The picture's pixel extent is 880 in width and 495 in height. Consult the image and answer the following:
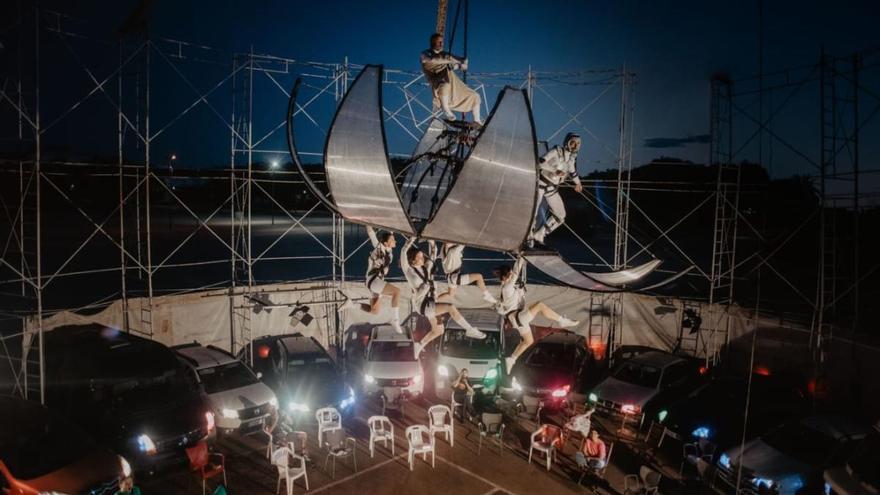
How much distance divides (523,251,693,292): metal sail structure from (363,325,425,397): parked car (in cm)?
704

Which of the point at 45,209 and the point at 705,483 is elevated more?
the point at 45,209

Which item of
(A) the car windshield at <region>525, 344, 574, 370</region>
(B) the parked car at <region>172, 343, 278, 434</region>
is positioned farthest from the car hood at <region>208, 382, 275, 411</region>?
(A) the car windshield at <region>525, 344, 574, 370</region>

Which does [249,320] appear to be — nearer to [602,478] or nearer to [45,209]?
[602,478]

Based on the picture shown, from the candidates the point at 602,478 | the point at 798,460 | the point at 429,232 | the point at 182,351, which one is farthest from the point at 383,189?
the point at 182,351

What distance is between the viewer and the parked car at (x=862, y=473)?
20.1 ft

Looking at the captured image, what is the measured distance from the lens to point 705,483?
752 cm

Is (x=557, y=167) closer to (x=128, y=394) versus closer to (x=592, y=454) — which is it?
(x=592, y=454)

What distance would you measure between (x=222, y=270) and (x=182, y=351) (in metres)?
14.3

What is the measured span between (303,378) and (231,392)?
1.32 metres

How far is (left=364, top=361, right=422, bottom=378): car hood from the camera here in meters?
11.2

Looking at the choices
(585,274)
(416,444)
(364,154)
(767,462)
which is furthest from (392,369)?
(364,154)

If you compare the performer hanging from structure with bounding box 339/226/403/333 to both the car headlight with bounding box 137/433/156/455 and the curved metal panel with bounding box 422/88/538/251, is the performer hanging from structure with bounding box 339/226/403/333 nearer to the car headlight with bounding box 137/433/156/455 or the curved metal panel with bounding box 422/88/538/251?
the curved metal panel with bounding box 422/88/538/251

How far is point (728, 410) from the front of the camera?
972 centimetres

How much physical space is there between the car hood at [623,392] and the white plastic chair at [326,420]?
498 centimetres
